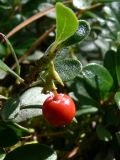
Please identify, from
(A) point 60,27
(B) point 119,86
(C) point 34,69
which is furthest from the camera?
(B) point 119,86

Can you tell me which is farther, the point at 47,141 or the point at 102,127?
the point at 47,141

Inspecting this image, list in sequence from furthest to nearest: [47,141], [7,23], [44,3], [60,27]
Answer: [44,3]
[7,23]
[47,141]
[60,27]

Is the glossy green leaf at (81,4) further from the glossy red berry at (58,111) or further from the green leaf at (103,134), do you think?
the glossy red berry at (58,111)

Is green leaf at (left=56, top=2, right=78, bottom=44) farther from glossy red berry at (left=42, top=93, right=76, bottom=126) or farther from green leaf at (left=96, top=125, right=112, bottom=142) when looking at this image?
green leaf at (left=96, top=125, right=112, bottom=142)

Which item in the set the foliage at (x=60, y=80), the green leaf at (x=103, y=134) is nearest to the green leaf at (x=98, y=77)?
the foliage at (x=60, y=80)

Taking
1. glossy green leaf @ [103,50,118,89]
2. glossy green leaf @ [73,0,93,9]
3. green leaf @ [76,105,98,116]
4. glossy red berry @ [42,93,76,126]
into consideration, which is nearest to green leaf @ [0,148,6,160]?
glossy red berry @ [42,93,76,126]

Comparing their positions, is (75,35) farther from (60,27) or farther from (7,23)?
(7,23)

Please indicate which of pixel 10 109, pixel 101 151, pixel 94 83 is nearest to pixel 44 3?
pixel 94 83
